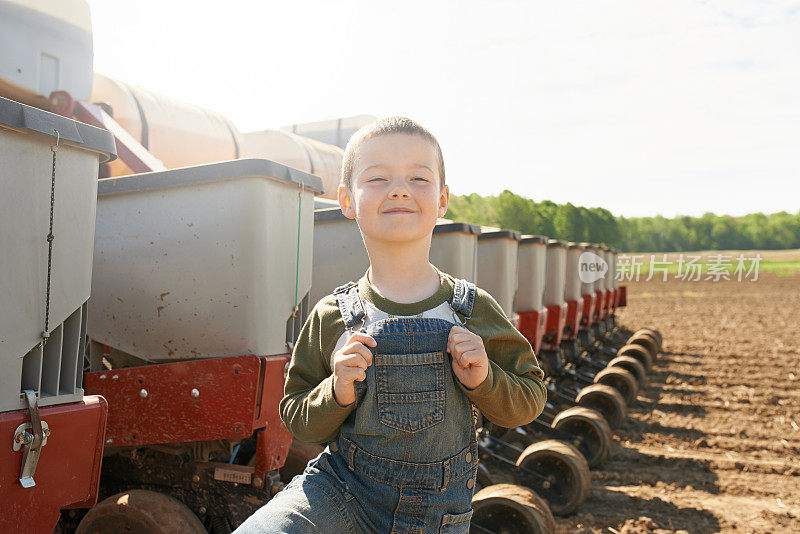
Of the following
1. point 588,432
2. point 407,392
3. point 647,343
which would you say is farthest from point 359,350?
point 647,343

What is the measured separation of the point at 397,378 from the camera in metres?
1.41

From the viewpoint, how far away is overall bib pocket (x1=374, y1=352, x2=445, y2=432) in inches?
55.4

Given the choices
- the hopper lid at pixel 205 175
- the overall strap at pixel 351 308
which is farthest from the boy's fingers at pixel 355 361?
the hopper lid at pixel 205 175

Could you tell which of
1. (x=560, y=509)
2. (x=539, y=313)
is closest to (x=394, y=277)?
(x=560, y=509)

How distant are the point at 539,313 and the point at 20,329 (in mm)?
4724

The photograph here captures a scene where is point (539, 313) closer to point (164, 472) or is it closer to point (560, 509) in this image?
point (560, 509)

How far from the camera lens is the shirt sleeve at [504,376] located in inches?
55.8

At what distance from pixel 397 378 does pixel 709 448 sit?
5064 mm

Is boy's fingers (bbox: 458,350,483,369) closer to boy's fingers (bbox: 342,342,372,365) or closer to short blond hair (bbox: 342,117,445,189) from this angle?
boy's fingers (bbox: 342,342,372,365)

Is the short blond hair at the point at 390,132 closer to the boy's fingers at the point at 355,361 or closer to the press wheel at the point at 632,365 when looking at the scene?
the boy's fingers at the point at 355,361

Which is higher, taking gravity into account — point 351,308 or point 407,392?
point 351,308

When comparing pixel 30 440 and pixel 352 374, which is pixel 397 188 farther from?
pixel 30 440

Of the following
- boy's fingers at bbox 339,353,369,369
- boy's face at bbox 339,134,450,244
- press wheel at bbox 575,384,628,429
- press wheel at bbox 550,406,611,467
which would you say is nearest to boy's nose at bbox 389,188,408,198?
boy's face at bbox 339,134,450,244

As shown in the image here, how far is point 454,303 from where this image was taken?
151 cm
